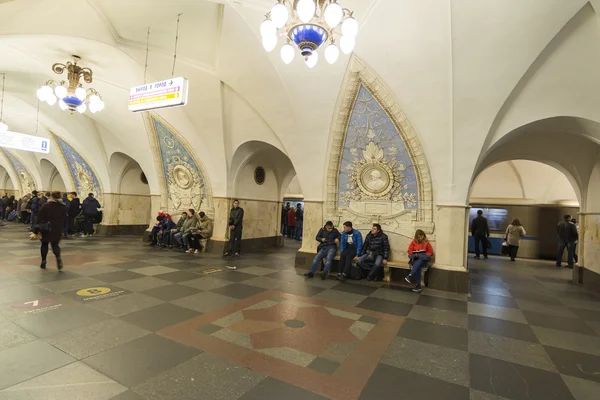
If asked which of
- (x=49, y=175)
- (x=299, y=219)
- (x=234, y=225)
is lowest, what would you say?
(x=234, y=225)

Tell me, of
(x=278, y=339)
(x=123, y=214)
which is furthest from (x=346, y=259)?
(x=123, y=214)

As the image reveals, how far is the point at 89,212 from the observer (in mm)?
11672

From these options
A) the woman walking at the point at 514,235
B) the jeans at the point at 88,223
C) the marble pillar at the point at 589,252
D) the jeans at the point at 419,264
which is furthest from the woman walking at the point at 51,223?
the woman walking at the point at 514,235

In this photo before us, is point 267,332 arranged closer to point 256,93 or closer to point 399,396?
point 399,396

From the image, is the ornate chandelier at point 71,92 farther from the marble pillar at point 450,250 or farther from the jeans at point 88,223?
the marble pillar at point 450,250

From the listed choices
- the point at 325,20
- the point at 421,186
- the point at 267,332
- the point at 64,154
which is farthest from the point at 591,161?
the point at 64,154

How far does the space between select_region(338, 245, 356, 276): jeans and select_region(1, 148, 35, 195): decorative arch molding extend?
2053 cm

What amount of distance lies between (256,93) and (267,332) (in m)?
5.49

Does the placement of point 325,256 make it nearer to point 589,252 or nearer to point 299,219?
point 589,252

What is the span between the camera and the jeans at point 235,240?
8.91m

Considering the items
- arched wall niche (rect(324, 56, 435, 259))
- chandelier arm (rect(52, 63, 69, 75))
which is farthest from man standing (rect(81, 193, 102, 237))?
arched wall niche (rect(324, 56, 435, 259))

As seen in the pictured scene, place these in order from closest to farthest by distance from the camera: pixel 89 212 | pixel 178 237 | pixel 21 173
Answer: pixel 178 237
pixel 89 212
pixel 21 173

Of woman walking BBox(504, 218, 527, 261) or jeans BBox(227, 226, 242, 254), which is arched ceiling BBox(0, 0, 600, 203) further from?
woman walking BBox(504, 218, 527, 261)

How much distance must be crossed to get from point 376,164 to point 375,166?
0.05m
